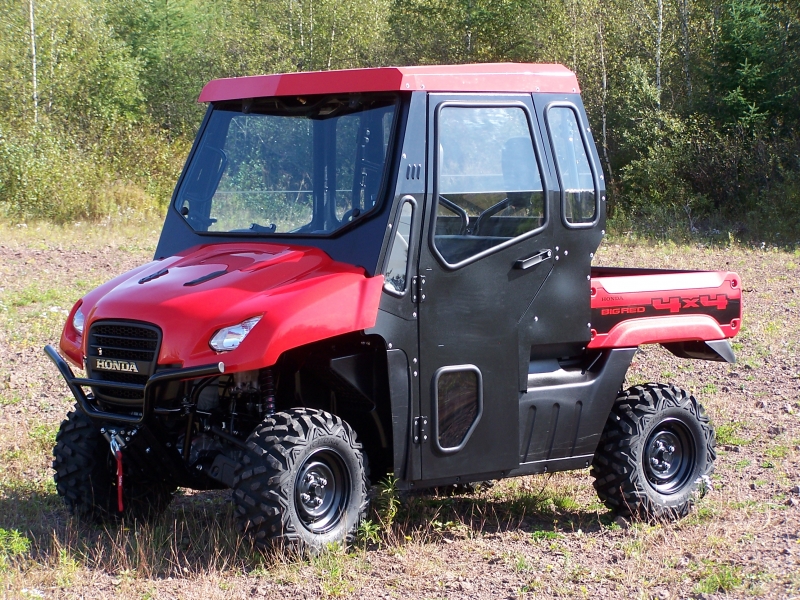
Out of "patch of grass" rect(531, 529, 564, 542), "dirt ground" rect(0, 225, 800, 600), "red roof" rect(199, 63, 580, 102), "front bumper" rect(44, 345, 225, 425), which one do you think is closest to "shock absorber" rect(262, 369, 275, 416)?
"front bumper" rect(44, 345, 225, 425)

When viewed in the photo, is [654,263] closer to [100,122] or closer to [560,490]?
[560,490]

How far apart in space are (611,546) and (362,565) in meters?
1.39

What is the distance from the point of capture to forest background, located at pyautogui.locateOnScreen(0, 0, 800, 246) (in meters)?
22.1

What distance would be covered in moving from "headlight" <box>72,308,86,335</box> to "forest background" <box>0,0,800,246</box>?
16.2 m

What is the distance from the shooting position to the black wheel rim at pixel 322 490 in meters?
4.79

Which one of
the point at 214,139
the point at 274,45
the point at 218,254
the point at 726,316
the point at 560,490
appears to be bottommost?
the point at 560,490

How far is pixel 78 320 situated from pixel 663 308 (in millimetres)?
3217

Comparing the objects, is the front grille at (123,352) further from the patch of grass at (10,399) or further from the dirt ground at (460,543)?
the patch of grass at (10,399)

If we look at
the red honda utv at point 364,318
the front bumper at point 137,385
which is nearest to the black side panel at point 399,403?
the red honda utv at point 364,318

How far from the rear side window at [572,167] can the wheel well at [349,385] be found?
1323 millimetres

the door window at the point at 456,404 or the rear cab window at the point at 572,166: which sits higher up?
the rear cab window at the point at 572,166

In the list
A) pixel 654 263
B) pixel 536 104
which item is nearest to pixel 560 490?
pixel 536 104

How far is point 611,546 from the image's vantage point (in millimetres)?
5418

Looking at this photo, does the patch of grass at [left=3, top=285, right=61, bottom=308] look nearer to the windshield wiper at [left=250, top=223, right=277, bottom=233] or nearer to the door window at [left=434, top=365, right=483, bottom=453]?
the windshield wiper at [left=250, top=223, right=277, bottom=233]
